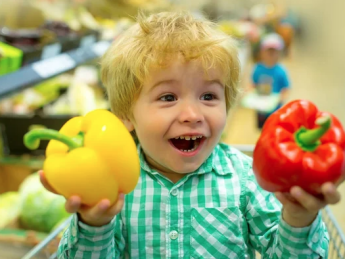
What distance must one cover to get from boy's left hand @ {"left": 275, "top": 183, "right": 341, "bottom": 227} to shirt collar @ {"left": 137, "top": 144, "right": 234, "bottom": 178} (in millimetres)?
312

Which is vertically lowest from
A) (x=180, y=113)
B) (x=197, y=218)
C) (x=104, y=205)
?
(x=197, y=218)

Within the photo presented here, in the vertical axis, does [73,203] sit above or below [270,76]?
above

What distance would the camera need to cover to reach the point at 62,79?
12.4ft

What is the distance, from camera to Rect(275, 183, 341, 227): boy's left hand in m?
0.80

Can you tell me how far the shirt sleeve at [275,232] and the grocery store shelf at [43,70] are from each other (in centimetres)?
97

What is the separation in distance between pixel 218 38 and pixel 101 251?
2.18 feet

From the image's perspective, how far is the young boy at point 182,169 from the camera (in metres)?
1.02

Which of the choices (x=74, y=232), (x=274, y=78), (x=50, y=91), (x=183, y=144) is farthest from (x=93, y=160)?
(x=274, y=78)

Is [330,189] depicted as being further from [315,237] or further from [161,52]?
[161,52]

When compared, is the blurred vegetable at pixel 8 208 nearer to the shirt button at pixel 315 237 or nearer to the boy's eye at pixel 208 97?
the boy's eye at pixel 208 97

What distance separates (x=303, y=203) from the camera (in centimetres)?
83

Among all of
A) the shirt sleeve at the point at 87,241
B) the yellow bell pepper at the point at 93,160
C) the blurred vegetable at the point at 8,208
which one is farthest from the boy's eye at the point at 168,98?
the blurred vegetable at the point at 8,208

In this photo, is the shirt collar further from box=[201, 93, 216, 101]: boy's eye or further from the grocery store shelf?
the grocery store shelf

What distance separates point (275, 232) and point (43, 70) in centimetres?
132
